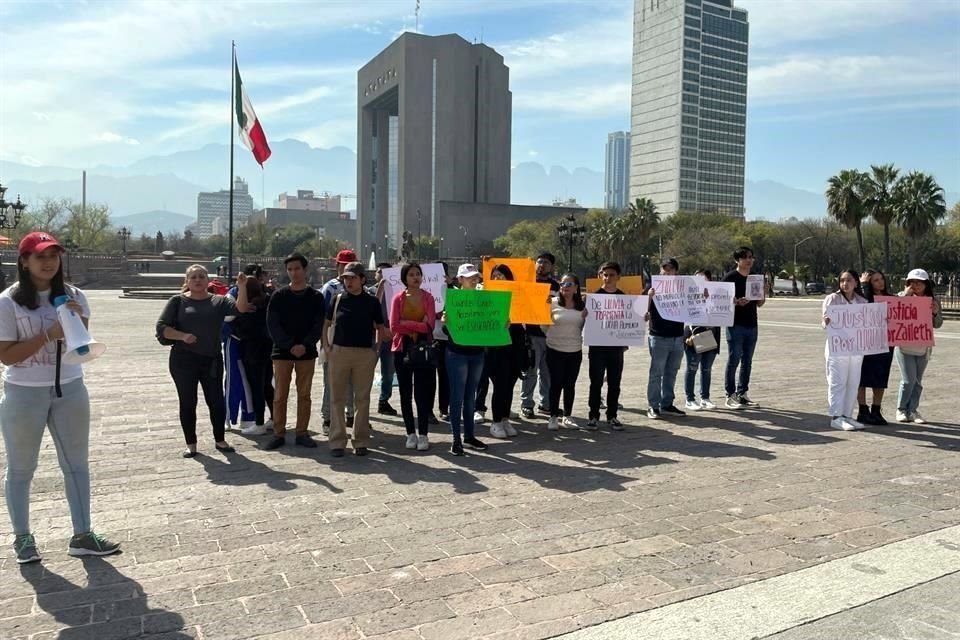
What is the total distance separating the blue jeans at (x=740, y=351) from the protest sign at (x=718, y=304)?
0.80 feet

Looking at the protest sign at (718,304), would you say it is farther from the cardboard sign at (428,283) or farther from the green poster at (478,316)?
the cardboard sign at (428,283)

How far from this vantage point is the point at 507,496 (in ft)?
19.9

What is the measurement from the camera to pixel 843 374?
895 cm

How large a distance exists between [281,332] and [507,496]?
3.04m

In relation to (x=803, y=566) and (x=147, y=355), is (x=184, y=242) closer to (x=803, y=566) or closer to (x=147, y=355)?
(x=147, y=355)

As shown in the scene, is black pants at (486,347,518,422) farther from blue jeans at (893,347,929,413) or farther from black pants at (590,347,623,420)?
blue jeans at (893,347,929,413)

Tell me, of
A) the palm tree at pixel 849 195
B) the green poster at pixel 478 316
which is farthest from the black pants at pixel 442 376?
the palm tree at pixel 849 195

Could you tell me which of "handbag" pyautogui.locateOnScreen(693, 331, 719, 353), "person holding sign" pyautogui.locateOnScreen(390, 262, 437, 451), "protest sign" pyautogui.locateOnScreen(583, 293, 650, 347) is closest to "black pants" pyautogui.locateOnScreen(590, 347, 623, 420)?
"protest sign" pyautogui.locateOnScreen(583, 293, 650, 347)

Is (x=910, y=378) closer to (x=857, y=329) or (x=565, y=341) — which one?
(x=857, y=329)

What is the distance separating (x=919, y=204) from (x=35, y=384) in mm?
56981

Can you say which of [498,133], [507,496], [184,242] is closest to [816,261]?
[498,133]

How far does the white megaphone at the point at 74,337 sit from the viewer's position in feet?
14.0

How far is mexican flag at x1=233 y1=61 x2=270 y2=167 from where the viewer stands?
23.8m

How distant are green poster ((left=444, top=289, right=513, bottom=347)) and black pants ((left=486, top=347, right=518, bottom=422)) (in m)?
0.39
